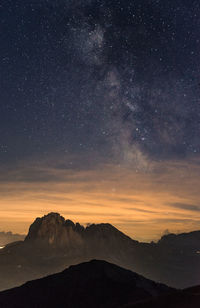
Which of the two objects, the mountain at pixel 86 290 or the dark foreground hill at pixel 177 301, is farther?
the mountain at pixel 86 290

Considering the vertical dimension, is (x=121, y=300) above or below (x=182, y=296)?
below

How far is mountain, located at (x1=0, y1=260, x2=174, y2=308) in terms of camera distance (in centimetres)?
12550

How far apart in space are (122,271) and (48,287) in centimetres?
2992

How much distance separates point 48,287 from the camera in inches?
5581

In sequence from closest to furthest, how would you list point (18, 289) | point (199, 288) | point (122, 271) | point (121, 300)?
1. point (199, 288)
2. point (121, 300)
3. point (18, 289)
4. point (122, 271)

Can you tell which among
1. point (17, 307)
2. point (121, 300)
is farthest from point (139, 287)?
point (17, 307)

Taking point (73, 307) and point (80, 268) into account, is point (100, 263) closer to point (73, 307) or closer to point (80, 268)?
point (80, 268)

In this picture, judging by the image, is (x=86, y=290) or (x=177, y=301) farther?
(x=86, y=290)

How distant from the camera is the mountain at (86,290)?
126m

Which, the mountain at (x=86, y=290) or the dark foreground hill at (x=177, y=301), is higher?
the dark foreground hill at (x=177, y=301)

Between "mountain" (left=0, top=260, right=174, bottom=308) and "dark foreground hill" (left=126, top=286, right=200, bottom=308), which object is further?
"mountain" (left=0, top=260, right=174, bottom=308)

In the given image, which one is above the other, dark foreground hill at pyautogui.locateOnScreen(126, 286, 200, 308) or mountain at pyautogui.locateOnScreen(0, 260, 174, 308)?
dark foreground hill at pyautogui.locateOnScreen(126, 286, 200, 308)

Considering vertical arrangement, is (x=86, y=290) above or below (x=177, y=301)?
below

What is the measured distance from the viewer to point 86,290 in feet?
447
